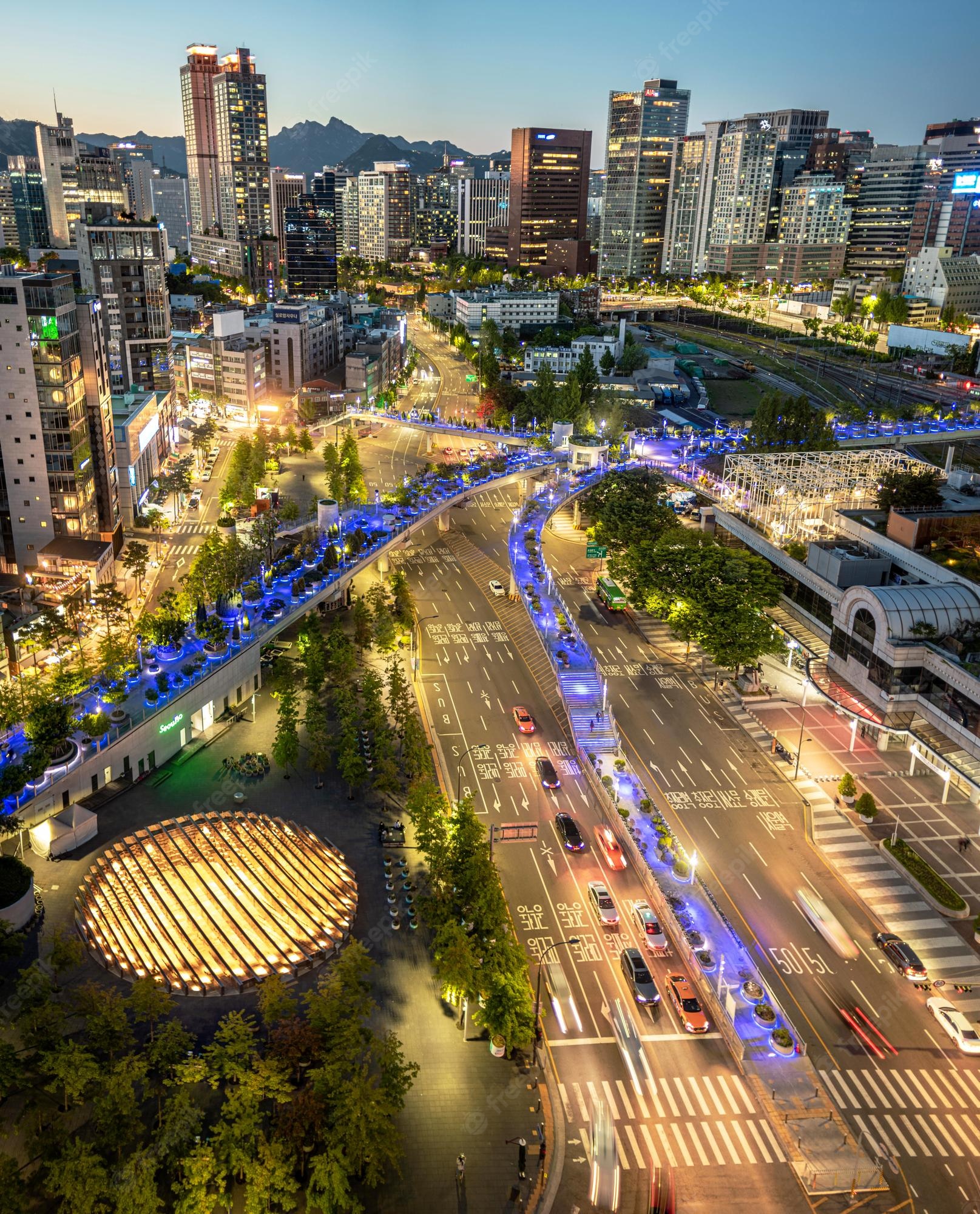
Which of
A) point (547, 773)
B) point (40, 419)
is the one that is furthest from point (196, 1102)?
point (40, 419)

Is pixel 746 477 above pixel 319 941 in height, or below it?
above

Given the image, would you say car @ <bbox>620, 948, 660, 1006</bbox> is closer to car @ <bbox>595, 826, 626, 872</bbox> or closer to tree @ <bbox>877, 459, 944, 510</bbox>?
car @ <bbox>595, 826, 626, 872</bbox>

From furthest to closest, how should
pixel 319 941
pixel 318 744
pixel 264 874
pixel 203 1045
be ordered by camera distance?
pixel 318 744 < pixel 264 874 < pixel 319 941 < pixel 203 1045

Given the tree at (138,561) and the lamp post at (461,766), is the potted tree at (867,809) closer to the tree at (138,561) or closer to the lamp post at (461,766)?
the lamp post at (461,766)

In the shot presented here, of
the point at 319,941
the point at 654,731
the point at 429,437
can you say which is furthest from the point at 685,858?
the point at 429,437

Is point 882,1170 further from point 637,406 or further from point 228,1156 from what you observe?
point 637,406

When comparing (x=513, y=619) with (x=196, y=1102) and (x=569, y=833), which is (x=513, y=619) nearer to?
(x=569, y=833)

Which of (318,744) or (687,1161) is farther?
(318,744)

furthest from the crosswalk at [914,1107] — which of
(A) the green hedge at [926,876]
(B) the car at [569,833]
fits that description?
(B) the car at [569,833]
